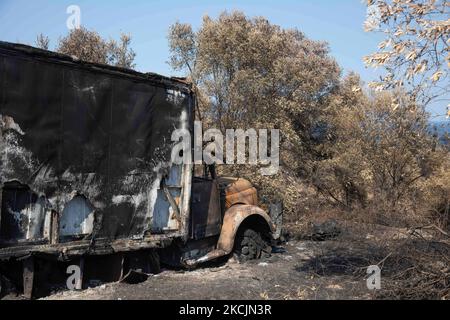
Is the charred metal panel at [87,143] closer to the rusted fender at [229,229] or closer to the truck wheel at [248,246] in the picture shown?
the rusted fender at [229,229]

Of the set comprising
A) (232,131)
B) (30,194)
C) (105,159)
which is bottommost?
(30,194)

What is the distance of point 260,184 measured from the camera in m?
12.8

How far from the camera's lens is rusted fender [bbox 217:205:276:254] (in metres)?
8.13

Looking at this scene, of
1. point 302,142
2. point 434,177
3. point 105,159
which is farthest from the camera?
point 302,142

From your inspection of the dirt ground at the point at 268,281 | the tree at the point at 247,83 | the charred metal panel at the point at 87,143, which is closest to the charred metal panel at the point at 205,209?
the charred metal panel at the point at 87,143

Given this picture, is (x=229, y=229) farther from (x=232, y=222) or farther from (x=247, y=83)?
(x=247, y=83)

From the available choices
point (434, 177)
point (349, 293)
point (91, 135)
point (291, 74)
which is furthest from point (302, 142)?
point (91, 135)

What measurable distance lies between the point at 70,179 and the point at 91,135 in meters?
0.65

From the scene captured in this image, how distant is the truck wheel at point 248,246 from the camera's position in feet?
28.2

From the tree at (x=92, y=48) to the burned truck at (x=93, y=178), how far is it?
8.67 m

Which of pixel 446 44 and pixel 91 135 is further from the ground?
pixel 446 44
